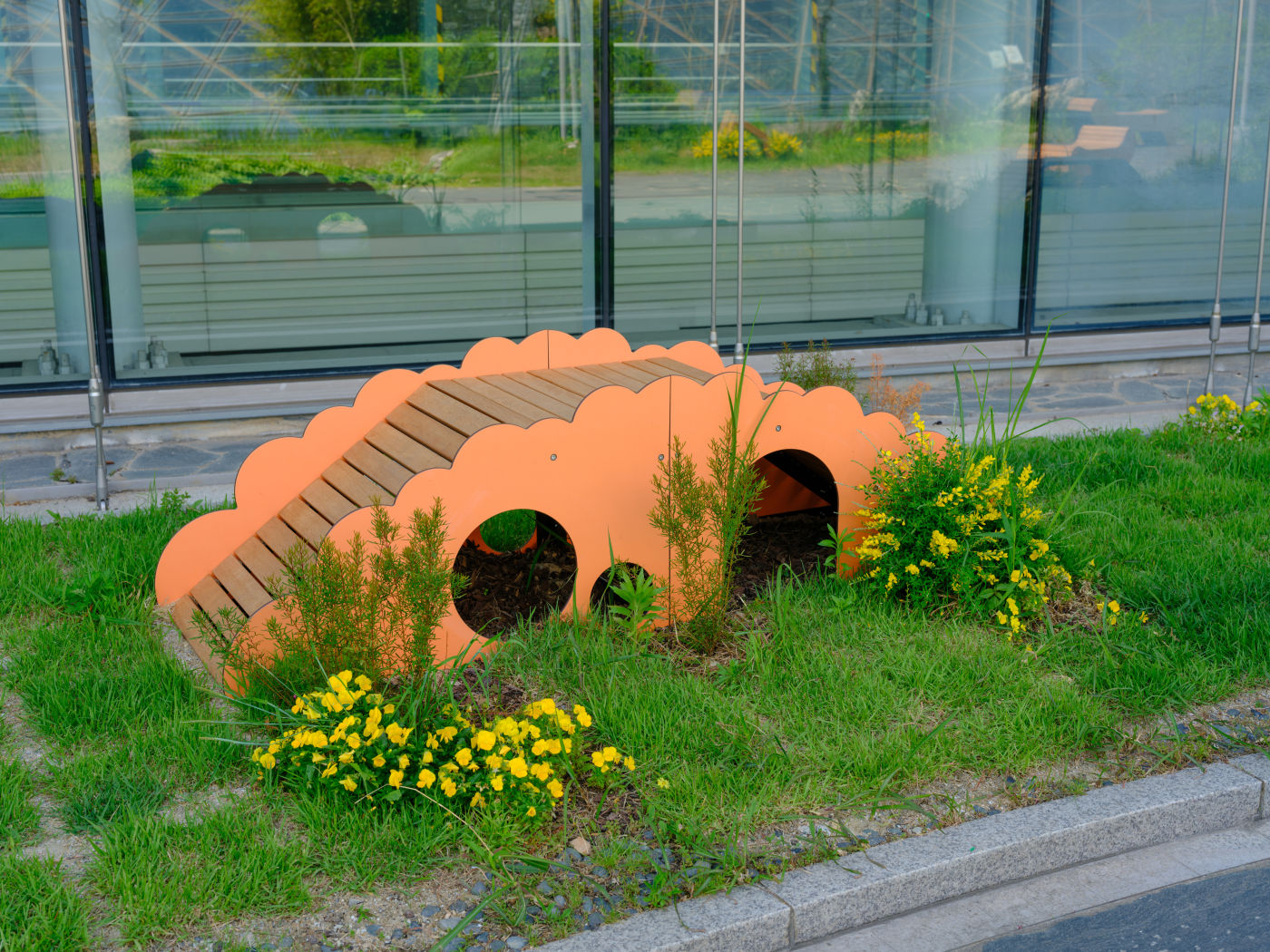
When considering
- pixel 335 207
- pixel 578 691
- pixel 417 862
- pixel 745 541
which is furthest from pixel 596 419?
pixel 335 207

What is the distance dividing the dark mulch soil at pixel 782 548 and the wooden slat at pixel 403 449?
125 centimetres

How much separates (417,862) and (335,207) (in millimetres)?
5908

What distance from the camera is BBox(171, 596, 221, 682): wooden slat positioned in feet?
13.6

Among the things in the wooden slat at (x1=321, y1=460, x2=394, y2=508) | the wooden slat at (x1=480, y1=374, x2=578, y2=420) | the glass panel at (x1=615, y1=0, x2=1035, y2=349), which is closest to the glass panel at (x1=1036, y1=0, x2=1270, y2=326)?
the glass panel at (x1=615, y1=0, x2=1035, y2=349)

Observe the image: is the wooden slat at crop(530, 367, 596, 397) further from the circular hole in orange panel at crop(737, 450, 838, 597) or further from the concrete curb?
the concrete curb

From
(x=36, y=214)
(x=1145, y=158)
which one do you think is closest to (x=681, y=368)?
(x=36, y=214)

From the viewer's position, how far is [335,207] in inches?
319

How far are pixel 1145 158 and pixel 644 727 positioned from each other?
7.99m

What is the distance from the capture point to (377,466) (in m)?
4.55

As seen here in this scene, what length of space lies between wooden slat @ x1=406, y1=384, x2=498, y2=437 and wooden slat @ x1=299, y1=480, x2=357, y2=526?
47cm

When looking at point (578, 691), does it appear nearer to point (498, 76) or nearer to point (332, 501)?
point (332, 501)

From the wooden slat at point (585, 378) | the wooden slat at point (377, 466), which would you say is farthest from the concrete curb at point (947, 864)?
the wooden slat at point (585, 378)

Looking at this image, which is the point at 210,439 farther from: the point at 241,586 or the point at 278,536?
the point at 241,586

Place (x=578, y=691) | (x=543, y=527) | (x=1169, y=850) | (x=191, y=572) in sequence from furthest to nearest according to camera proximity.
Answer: (x=543, y=527), (x=191, y=572), (x=578, y=691), (x=1169, y=850)
